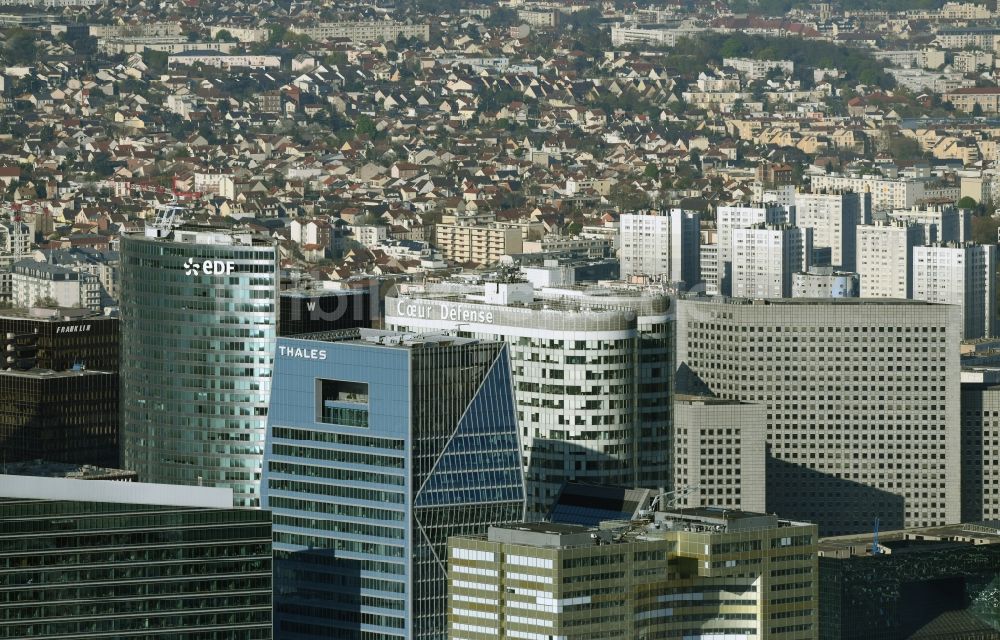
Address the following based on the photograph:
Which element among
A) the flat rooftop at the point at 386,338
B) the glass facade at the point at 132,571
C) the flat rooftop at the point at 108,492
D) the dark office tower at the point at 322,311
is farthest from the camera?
the dark office tower at the point at 322,311

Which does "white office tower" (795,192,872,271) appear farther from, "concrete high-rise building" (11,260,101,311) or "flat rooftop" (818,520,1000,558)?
"flat rooftop" (818,520,1000,558)

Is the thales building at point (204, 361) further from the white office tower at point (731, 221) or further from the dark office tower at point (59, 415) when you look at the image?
the white office tower at point (731, 221)

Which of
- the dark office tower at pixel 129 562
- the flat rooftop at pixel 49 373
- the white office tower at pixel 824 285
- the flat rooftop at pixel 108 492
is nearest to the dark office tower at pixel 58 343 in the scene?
the flat rooftop at pixel 49 373

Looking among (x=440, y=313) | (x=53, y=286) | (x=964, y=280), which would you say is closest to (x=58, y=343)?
(x=440, y=313)

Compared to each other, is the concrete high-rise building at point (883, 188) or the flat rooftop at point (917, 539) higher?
the concrete high-rise building at point (883, 188)

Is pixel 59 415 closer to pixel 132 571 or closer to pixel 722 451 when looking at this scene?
pixel 722 451

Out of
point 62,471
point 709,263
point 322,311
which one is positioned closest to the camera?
point 62,471

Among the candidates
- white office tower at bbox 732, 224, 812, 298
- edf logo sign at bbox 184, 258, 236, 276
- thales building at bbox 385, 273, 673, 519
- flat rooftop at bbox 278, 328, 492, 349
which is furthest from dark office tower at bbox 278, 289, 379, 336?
white office tower at bbox 732, 224, 812, 298
